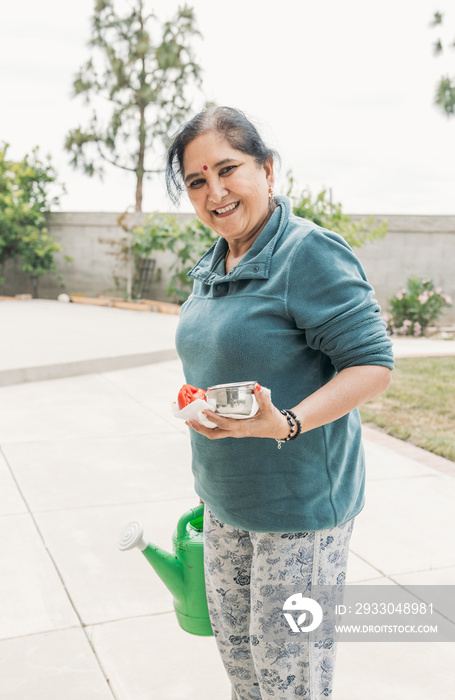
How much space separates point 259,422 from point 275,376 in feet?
0.74

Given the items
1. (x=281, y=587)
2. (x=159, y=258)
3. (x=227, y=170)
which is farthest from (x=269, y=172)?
(x=159, y=258)

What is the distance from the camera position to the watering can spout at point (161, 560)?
6.47 feet

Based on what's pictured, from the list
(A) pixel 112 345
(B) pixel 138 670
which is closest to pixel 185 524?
(B) pixel 138 670

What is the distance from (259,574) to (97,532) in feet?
Result: 6.58

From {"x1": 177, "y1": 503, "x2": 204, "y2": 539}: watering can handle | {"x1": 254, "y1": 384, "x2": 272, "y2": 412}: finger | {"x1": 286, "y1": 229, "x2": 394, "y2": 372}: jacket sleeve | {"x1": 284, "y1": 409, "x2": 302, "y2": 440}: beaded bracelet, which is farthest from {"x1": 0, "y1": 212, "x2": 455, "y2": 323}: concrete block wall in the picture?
{"x1": 254, "y1": 384, "x2": 272, "y2": 412}: finger

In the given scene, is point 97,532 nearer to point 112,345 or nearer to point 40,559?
point 40,559

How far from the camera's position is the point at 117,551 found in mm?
3291

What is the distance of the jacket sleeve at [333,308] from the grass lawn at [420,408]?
355 cm

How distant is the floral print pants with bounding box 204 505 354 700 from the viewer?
1598mm

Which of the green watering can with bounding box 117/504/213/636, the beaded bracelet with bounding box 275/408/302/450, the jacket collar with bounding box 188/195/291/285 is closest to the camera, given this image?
the beaded bracelet with bounding box 275/408/302/450

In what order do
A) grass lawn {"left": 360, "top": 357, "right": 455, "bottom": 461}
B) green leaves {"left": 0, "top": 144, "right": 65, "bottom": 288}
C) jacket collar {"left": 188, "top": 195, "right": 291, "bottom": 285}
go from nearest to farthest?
jacket collar {"left": 188, "top": 195, "right": 291, "bottom": 285} < grass lawn {"left": 360, "top": 357, "right": 455, "bottom": 461} < green leaves {"left": 0, "top": 144, "right": 65, "bottom": 288}

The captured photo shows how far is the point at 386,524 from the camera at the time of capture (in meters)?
3.61

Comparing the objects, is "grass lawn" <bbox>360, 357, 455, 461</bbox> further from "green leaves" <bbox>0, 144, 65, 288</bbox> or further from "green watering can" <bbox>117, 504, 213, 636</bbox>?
"green leaves" <bbox>0, 144, 65, 288</bbox>

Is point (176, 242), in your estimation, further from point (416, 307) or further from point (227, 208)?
point (227, 208)
